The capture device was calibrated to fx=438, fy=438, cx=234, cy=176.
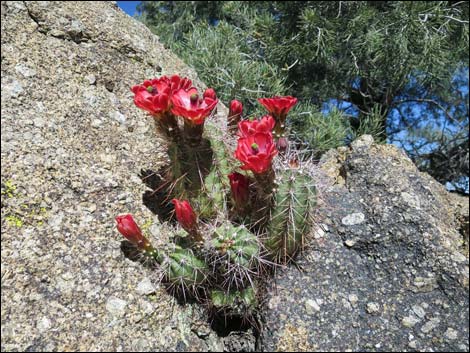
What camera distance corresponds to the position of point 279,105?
1760 millimetres

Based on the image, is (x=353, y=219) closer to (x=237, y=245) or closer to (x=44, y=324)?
(x=237, y=245)

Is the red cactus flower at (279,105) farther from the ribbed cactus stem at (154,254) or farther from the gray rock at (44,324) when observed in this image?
the gray rock at (44,324)

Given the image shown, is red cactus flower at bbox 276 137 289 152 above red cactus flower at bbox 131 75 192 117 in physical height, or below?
below

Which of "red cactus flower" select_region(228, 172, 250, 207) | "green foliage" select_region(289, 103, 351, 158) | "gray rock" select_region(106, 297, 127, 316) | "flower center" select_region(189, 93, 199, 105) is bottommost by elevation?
"green foliage" select_region(289, 103, 351, 158)

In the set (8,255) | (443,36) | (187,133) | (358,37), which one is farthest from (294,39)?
(8,255)

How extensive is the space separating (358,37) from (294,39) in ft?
1.79

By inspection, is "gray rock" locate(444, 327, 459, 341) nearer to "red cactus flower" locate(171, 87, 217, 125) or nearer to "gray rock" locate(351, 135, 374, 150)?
"gray rock" locate(351, 135, 374, 150)

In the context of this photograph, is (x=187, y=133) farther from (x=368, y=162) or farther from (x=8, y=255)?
(x=368, y=162)

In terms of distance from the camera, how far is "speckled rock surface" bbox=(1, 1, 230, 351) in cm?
142

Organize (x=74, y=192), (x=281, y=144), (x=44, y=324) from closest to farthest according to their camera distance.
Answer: (x=44, y=324) → (x=74, y=192) → (x=281, y=144)

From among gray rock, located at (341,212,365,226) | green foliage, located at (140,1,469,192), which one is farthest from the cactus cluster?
green foliage, located at (140,1,469,192)

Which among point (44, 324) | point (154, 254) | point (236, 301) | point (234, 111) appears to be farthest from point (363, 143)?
point (44, 324)

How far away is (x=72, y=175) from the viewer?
1750 mm

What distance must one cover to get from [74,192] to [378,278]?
3.94 ft
